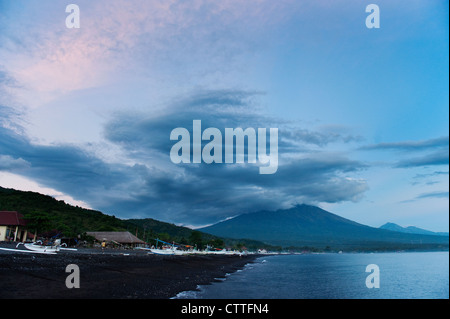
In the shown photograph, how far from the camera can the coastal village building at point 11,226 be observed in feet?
189

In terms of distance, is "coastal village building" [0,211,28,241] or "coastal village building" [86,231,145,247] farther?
"coastal village building" [86,231,145,247]

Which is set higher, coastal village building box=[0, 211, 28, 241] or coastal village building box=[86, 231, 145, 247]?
coastal village building box=[0, 211, 28, 241]

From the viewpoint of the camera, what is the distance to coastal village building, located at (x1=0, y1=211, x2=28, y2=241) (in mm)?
57500

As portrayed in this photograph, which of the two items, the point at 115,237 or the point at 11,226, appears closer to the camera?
the point at 11,226

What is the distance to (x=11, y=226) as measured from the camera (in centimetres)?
5953

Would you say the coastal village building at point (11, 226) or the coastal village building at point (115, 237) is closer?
the coastal village building at point (11, 226)

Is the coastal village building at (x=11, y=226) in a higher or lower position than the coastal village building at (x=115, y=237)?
higher

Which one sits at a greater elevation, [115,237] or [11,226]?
[11,226]
